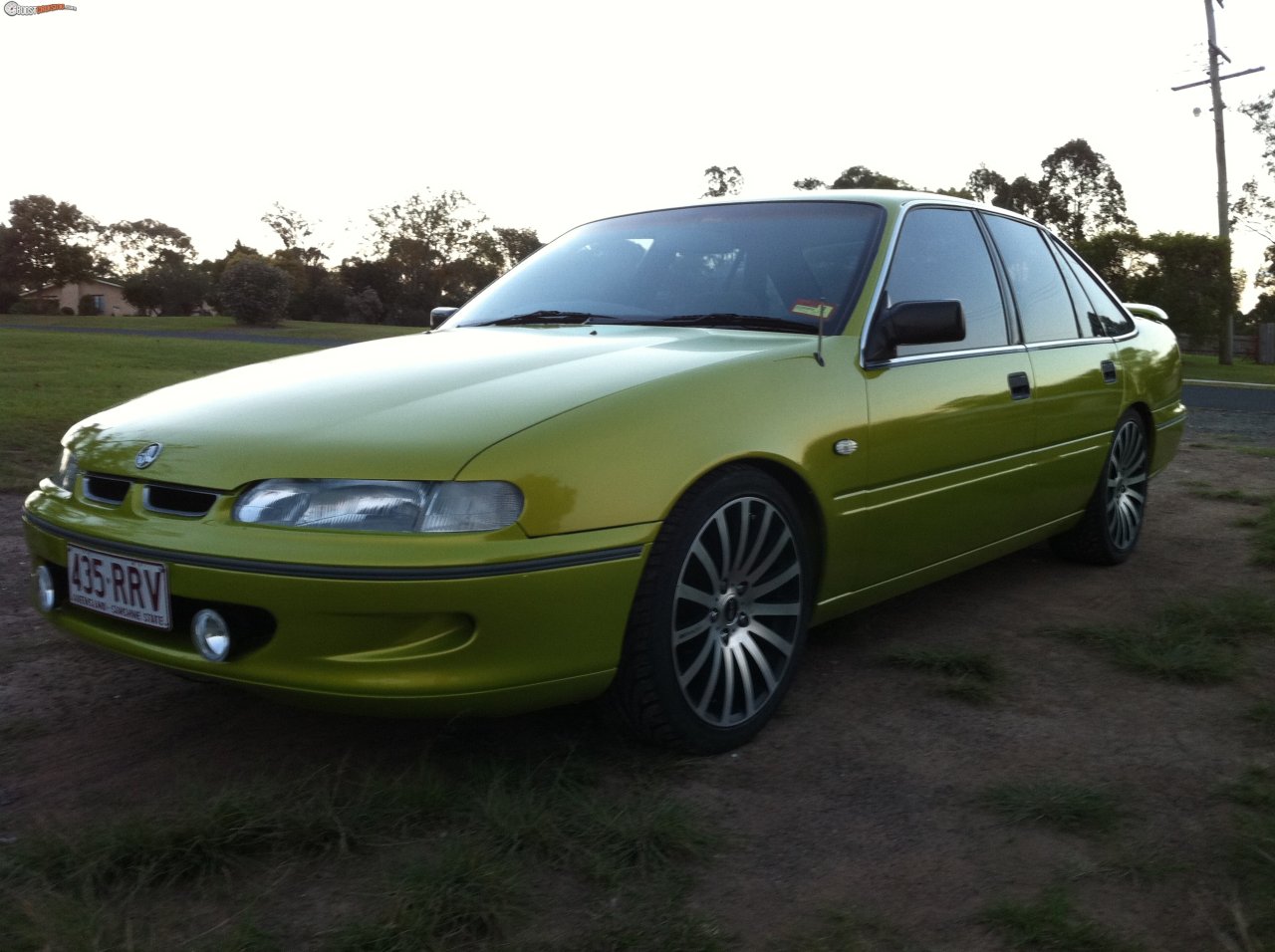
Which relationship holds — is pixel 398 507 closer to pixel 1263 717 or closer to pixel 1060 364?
pixel 1263 717

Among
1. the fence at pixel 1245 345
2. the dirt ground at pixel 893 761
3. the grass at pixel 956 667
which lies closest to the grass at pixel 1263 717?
the dirt ground at pixel 893 761

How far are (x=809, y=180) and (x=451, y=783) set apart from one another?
43900mm

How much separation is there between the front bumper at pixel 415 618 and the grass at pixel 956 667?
125 centimetres

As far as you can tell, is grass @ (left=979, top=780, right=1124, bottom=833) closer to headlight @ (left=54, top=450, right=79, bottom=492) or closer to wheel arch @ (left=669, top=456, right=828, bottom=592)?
wheel arch @ (left=669, top=456, right=828, bottom=592)

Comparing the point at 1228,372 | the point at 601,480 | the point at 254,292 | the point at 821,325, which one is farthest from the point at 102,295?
the point at 601,480

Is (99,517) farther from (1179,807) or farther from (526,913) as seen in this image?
(1179,807)

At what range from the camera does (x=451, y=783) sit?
264 centimetres

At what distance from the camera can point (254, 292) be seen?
1407 inches

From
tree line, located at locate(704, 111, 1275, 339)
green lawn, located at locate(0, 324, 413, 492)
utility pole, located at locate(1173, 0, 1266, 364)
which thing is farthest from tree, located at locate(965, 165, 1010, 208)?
green lawn, located at locate(0, 324, 413, 492)

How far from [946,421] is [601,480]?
4.66 ft

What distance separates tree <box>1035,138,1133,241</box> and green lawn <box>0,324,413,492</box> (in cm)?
3462

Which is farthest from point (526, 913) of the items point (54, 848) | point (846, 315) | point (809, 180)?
point (809, 180)

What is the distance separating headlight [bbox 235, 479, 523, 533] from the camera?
2418 mm

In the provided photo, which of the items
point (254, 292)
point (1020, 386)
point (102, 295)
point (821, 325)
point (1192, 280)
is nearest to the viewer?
point (821, 325)
